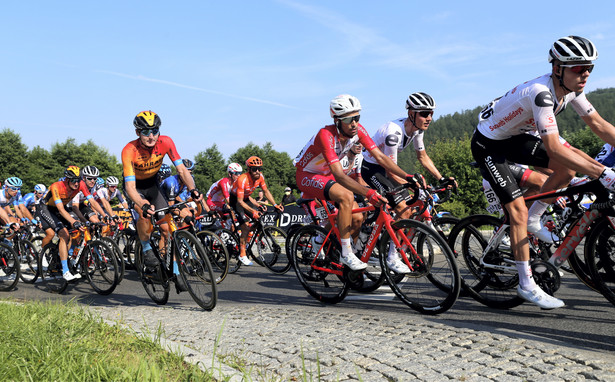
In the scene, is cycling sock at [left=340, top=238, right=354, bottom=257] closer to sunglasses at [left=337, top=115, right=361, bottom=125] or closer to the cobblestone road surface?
the cobblestone road surface

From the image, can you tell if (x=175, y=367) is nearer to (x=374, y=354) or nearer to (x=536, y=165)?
(x=374, y=354)

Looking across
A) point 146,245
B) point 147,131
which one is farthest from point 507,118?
point 146,245

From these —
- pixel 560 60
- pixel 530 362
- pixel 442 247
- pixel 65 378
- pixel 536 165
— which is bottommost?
pixel 65 378

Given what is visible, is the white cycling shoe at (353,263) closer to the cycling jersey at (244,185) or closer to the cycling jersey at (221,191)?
the cycling jersey at (244,185)

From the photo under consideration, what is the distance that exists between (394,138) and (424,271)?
227cm

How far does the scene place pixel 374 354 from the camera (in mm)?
3717

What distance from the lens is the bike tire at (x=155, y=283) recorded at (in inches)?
267

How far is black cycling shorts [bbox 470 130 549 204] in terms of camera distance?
5.00 metres

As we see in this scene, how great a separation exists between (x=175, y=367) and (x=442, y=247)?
8.85 feet

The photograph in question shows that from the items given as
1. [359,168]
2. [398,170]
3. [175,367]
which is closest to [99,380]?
[175,367]

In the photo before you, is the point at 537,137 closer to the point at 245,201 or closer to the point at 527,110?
the point at 527,110

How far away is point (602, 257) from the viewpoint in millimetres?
4684

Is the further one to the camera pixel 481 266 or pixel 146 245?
pixel 146 245

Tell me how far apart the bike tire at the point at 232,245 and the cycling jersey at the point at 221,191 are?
1.12 meters
